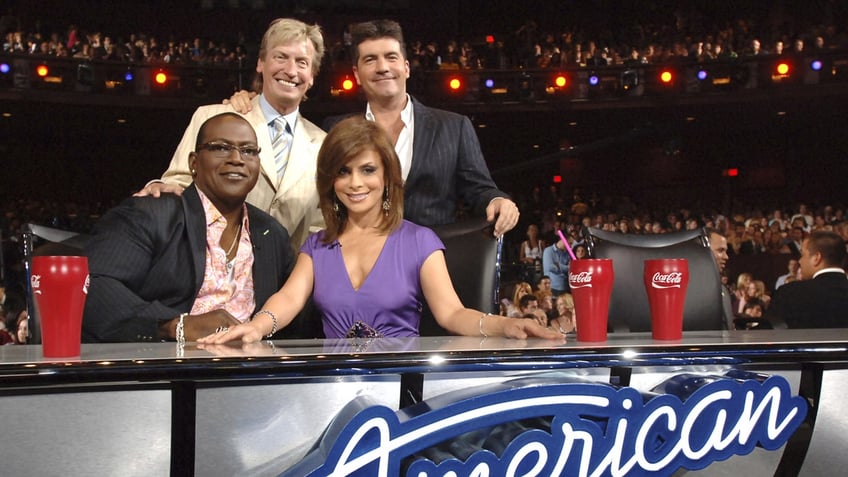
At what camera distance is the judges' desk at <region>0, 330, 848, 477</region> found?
1.09m

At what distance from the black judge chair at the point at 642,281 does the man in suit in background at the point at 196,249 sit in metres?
1.06

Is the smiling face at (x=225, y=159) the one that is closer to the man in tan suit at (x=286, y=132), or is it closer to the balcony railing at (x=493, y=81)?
the man in tan suit at (x=286, y=132)

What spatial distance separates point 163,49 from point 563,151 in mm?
6709

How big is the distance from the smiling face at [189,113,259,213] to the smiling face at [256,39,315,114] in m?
0.53

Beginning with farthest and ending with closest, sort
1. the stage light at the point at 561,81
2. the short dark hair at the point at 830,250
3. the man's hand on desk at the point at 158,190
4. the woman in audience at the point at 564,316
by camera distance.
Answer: the stage light at the point at 561,81, the woman in audience at the point at 564,316, the short dark hair at the point at 830,250, the man's hand on desk at the point at 158,190

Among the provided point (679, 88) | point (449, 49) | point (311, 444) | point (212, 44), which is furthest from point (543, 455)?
point (212, 44)

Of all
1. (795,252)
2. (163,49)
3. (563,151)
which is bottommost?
(795,252)

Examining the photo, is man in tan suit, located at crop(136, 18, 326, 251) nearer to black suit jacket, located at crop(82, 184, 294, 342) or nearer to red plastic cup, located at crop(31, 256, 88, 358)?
black suit jacket, located at crop(82, 184, 294, 342)

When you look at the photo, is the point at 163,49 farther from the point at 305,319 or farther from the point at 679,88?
the point at 305,319

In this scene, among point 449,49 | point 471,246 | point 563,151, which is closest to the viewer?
point 471,246

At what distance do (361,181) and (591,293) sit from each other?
0.68 metres

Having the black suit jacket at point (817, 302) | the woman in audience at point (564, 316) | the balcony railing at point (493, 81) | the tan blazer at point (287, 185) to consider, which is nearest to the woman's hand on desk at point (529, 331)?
the tan blazer at point (287, 185)

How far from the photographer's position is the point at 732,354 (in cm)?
128

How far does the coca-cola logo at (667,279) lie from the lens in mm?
1454
